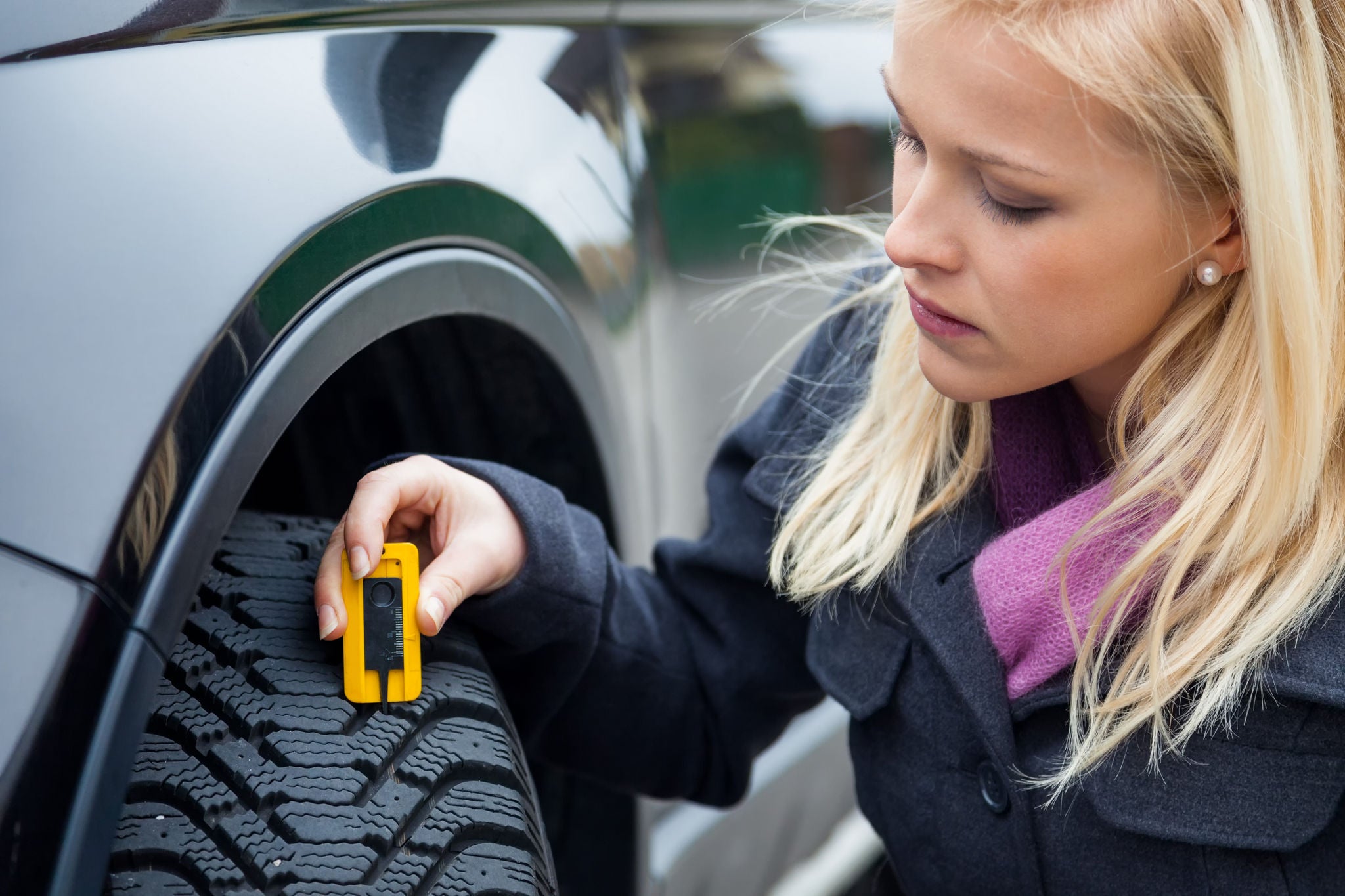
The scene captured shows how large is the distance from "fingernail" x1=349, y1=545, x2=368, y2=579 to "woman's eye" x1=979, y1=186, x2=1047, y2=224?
0.55m

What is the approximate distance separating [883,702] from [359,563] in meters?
0.56

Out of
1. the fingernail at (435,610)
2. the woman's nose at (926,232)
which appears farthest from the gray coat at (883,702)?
the woman's nose at (926,232)

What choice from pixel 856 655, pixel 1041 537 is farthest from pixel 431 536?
pixel 1041 537

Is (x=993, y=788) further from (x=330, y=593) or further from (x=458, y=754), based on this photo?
(x=330, y=593)

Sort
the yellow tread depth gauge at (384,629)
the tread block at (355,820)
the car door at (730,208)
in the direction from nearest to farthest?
the tread block at (355,820) < the yellow tread depth gauge at (384,629) < the car door at (730,208)

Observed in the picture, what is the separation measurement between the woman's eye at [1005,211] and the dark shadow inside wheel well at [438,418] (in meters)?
0.44

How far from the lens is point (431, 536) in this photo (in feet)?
A: 3.83

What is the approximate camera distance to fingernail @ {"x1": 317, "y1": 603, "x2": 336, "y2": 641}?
97 centimetres

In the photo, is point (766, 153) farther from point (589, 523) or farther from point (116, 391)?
point (116, 391)

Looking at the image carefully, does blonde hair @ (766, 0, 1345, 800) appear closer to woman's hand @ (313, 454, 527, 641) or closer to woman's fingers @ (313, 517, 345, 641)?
woman's hand @ (313, 454, 527, 641)

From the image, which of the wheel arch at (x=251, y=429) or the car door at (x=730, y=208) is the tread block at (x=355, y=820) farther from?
the car door at (x=730, y=208)

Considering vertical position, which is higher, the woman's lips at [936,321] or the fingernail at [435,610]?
the woman's lips at [936,321]

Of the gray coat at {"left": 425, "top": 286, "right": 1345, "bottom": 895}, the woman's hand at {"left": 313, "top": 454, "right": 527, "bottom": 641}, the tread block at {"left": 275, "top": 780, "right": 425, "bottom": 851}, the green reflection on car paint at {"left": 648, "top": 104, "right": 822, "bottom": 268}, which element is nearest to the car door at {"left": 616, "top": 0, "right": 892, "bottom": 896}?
the green reflection on car paint at {"left": 648, "top": 104, "right": 822, "bottom": 268}

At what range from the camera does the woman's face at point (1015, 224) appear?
0.98 metres
